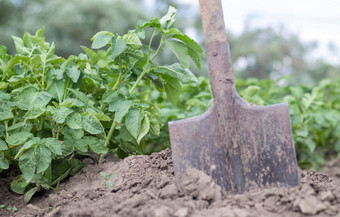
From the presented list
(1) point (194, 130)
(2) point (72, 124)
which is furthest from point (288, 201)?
(2) point (72, 124)

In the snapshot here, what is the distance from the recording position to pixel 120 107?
194 cm

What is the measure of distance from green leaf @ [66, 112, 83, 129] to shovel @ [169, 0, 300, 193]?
0.48m

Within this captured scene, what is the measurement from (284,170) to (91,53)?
133 centimetres

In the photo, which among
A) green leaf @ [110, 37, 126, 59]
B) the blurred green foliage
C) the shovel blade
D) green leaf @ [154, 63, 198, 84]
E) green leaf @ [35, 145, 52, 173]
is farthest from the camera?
the blurred green foliage

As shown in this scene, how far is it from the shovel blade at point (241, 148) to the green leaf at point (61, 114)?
0.54 metres

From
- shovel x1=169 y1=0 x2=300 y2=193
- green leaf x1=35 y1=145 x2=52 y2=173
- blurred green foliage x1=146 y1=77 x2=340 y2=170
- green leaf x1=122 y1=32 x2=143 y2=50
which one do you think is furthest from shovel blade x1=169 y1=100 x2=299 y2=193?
blurred green foliage x1=146 y1=77 x2=340 y2=170

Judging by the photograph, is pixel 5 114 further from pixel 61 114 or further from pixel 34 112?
pixel 61 114

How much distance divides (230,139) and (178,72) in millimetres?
576

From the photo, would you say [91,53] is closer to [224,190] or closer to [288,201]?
[224,190]

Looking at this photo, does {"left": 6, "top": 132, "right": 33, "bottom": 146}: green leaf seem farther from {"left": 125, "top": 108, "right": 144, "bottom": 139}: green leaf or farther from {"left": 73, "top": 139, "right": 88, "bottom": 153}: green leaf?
{"left": 125, "top": 108, "right": 144, "bottom": 139}: green leaf

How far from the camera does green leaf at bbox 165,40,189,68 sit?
1958 millimetres

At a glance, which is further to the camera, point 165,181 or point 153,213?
point 165,181

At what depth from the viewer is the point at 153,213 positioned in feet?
4.56

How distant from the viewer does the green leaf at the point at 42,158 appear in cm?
175
